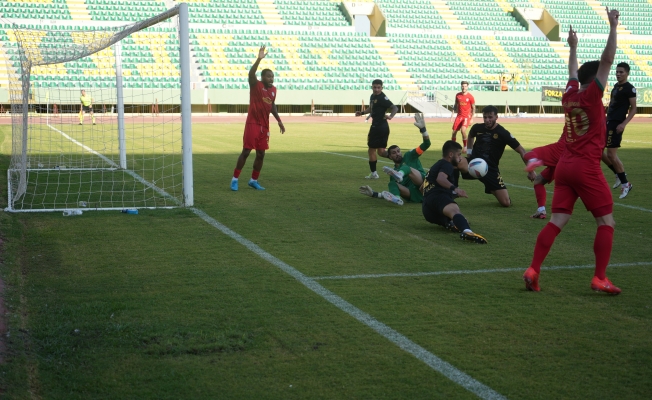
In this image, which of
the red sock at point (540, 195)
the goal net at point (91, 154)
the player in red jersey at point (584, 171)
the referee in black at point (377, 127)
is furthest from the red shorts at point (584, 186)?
the referee in black at point (377, 127)

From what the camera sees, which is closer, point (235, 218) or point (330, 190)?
point (235, 218)

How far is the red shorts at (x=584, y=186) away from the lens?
17.7 ft

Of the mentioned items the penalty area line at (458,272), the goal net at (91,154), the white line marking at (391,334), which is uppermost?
the goal net at (91,154)

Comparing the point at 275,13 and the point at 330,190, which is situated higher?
the point at 275,13

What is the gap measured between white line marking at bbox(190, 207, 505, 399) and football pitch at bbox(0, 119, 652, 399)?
16 millimetres

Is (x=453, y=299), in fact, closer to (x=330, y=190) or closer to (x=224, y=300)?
(x=224, y=300)

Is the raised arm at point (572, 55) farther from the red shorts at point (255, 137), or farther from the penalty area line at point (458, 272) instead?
the red shorts at point (255, 137)

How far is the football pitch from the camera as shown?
151 inches

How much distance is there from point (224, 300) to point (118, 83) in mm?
9469

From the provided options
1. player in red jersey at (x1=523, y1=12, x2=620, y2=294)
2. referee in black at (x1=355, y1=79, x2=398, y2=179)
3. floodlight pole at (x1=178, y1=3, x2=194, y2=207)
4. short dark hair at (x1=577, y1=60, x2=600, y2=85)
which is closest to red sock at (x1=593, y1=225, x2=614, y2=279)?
player in red jersey at (x1=523, y1=12, x2=620, y2=294)

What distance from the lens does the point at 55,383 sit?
3.79 m

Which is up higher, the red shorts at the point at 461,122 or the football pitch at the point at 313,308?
the red shorts at the point at 461,122

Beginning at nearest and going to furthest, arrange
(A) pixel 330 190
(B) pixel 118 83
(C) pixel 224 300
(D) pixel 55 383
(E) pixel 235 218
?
(D) pixel 55 383
(C) pixel 224 300
(E) pixel 235 218
(A) pixel 330 190
(B) pixel 118 83

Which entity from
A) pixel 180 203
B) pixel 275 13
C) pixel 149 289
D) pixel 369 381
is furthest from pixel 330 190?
pixel 275 13
